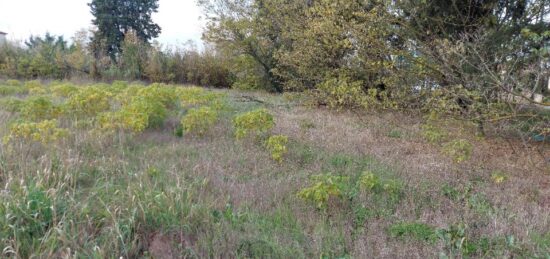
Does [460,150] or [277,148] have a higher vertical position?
[460,150]

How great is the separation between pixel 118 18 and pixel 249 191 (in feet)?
102

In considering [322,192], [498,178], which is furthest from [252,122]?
[498,178]

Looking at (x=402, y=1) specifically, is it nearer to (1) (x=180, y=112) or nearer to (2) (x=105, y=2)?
(1) (x=180, y=112)

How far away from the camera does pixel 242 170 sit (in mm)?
4281

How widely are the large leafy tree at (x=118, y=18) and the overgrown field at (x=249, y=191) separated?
25.4 metres

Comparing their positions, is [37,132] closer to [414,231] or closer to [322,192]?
[322,192]

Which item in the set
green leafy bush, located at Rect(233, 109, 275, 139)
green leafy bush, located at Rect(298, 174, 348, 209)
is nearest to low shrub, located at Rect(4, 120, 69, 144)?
green leafy bush, located at Rect(233, 109, 275, 139)

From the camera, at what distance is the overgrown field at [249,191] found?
8.34 feet

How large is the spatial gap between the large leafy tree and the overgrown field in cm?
2542

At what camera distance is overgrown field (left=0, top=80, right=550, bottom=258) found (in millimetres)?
2543

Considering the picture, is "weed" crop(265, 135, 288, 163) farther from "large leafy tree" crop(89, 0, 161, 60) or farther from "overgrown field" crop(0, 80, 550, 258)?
"large leafy tree" crop(89, 0, 161, 60)

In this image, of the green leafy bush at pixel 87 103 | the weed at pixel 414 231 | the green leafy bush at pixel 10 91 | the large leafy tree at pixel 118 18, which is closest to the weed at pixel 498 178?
the weed at pixel 414 231

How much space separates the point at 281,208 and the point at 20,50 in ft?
63.9

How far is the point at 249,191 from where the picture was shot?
11.7ft
